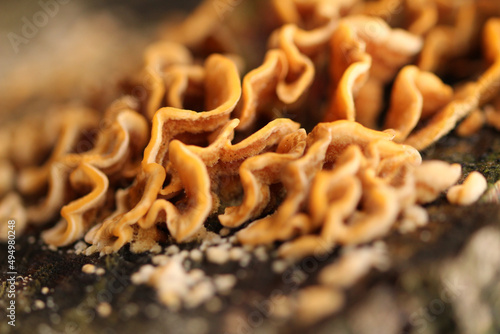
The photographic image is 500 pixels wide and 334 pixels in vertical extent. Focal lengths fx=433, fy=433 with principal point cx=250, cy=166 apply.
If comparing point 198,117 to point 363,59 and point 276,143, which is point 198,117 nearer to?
point 276,143

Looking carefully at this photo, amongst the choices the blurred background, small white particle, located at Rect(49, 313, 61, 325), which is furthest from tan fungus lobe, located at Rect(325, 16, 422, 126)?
the blurred background

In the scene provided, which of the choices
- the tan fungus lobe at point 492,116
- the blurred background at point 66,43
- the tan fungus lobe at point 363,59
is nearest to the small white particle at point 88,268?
the tan fungus lobe at point 363,59

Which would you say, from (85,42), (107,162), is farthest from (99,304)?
(85,42)

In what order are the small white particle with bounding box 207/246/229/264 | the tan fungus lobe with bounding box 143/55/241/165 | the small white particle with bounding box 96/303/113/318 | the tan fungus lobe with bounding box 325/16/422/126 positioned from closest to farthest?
the small white particle with bounding box 96/303/113/318 → the small white particle with bounding box 207/246/229/264 → the tan fungus lobe with bounding box 143/55/241/165 → the tan fungus lobe with bounding box 325/16/422/126

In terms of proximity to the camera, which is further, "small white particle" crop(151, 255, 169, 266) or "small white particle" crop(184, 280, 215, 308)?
"small white particle" crop(151, 255, 169, 266)

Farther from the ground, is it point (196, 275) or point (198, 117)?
point (198, 117)

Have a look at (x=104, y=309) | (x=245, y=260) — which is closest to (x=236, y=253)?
(x=245, y=260)

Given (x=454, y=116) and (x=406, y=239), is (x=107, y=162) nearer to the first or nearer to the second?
(x=406, y=239)

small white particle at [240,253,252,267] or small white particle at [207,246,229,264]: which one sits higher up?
small white particle at [207,246,229,264]

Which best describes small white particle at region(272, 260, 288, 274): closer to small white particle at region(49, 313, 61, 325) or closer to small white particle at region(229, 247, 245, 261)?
small white particle at region(229, 247, 245, 261)
